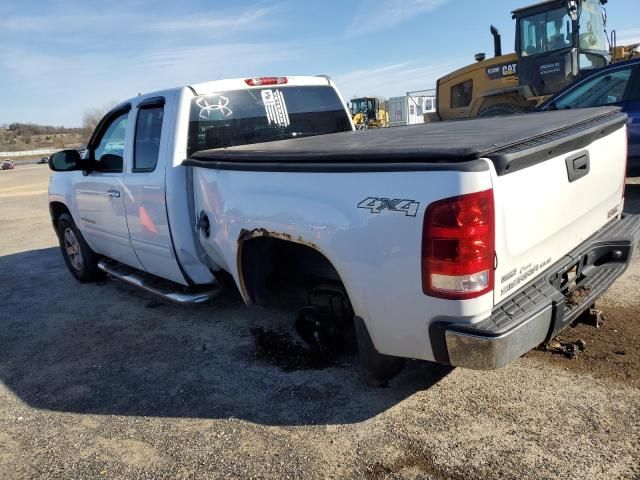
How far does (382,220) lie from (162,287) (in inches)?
110

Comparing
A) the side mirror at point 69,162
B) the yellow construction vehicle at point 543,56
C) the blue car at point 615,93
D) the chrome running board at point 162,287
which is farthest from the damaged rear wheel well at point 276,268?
the yellow construction vehicle at point 543,56

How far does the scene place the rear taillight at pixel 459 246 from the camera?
225 cm

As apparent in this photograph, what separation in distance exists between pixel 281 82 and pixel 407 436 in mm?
3297

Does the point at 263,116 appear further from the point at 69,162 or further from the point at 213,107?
the point at 69,162

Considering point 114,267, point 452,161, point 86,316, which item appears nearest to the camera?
point 452,161

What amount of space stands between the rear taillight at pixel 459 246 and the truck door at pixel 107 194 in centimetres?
320

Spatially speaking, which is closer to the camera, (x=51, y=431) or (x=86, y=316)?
(x=51, y=431)

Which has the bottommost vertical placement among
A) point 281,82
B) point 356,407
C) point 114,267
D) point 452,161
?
point 356,407

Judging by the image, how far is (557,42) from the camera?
11.5m

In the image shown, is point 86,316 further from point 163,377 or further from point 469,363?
point 469,363

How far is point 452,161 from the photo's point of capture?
229cm

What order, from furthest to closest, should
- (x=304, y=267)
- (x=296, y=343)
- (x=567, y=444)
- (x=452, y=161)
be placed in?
(x=296, y=343)
(x=304, y=267)
(x=567, y=444)
(x=452, y=161)

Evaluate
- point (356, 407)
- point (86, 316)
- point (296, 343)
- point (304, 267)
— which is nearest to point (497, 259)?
point (356, 407)

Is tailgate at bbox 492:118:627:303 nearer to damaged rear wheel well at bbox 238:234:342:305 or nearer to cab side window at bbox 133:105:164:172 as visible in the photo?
damaged rear wheel well at bbox 238:234:342:305
